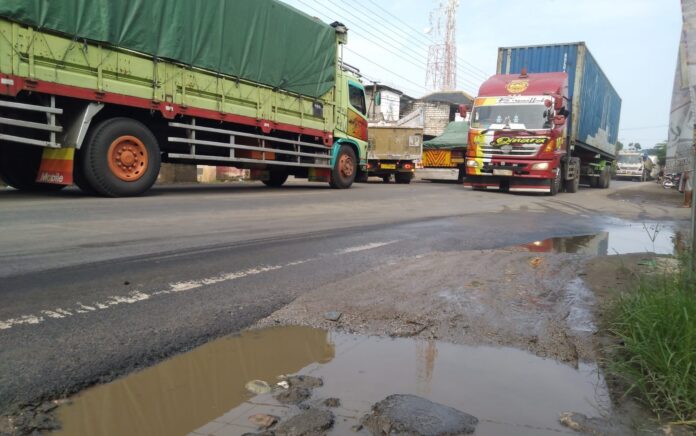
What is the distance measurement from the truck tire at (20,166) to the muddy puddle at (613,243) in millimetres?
8319

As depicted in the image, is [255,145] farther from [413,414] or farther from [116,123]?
[413,414]

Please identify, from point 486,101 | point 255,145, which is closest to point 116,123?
point 255,145

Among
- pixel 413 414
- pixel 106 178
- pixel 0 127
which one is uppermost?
pixel 0 127

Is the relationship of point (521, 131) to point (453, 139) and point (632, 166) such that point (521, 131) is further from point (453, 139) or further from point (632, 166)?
point (632, 166)

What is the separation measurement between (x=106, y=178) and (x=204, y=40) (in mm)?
3336

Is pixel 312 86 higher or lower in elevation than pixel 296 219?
higher

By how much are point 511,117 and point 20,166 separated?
39.3ft

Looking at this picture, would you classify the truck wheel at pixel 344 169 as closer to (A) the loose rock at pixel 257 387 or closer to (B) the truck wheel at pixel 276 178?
(B) the truck wheel at pixel 276 178

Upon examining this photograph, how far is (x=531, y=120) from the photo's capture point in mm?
14188

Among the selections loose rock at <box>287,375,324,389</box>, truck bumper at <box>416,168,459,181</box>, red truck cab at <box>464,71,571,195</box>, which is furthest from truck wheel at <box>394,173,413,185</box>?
loose rock at <box>287,375,324,389</box>

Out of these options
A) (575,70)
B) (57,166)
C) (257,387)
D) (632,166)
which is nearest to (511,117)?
(575,70)

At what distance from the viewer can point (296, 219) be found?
301 inches

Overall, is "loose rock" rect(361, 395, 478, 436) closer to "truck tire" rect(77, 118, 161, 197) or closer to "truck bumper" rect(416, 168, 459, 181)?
"truck tire" rect(77, 118, 161, 197)

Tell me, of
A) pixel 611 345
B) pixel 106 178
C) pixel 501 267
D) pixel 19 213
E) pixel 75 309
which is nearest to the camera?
pixel 611 345
